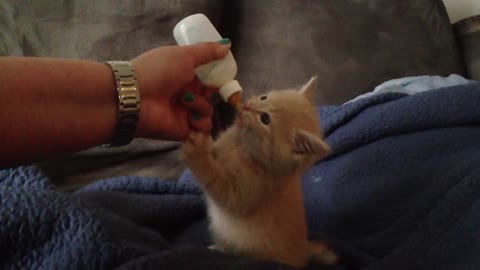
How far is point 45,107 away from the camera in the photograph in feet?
2.31

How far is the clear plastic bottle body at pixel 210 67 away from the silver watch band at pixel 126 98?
0.12m

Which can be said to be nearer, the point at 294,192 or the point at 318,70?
the point at 294,192

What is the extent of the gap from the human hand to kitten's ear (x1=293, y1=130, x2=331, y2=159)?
16cm

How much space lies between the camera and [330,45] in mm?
1563

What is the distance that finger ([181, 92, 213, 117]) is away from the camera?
0.84 meters

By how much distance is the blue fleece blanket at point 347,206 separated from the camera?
29.9 inches

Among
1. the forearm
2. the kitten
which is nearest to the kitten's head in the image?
the kitten

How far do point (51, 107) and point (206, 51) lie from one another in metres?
0.26

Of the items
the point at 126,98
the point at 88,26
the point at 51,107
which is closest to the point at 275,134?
the point at 126,98

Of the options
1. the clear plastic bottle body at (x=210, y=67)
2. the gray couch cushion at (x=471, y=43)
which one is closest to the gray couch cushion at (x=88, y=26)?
the clear plastic bottle body at (x=210, y=67)

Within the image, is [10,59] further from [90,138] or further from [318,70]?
[318,70]

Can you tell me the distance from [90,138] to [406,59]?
118 cm

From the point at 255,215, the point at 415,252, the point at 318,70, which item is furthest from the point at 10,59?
the point at 318,70

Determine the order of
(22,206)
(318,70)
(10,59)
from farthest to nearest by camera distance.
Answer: (318,70) < (22,206) < (10,59)
